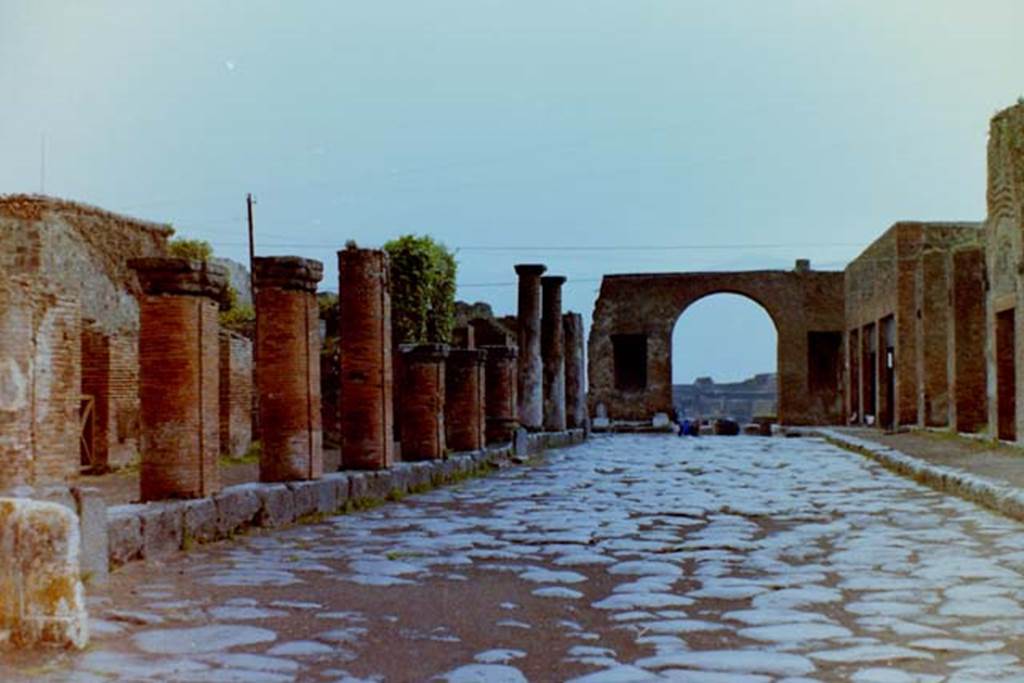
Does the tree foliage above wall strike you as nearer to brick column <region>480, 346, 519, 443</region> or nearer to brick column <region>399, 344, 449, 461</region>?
brick column <region>480, 346, 519, 443</region>

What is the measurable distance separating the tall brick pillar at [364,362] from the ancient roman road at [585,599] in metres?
1.29

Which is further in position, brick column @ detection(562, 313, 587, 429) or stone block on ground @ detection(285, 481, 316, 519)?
brick column @ detection(562, 313, 587, 429)

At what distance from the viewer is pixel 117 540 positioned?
6.52 metres

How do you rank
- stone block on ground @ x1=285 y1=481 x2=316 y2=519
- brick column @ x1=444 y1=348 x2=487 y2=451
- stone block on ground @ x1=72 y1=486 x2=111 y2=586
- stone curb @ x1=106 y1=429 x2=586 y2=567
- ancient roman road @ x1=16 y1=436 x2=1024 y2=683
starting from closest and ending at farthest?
ancient roman road @ x1=16 y1=436 x2=1024 y2=683 → stone block on ground @ x1=72 y1=486 x2=111 y2=586 → stone curb @ x1=106 y1=429 x2=586 y2=567 → stone block on ground @ x1=285 y1=481 x2=316 y2=519 → brick column @ x1=444 y1=348 x2=487 y2=451

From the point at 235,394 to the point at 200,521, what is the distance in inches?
443

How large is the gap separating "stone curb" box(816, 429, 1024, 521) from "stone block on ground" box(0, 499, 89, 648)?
272 inches

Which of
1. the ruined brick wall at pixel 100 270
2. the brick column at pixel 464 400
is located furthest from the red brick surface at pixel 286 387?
the ruined brick wall at pixel 100 270

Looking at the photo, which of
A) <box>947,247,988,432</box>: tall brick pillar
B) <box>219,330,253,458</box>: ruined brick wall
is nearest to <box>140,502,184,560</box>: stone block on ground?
<box>219,330,253,458</box>: ruined brick wall

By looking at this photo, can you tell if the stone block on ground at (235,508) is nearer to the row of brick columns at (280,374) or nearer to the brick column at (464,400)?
the row of brick columns at (280,374)

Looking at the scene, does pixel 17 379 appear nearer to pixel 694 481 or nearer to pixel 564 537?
pixel 564 537

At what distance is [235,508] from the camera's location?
810cm

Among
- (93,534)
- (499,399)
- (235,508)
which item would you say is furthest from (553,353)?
(93,534)

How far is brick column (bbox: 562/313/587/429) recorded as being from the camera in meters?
25.7

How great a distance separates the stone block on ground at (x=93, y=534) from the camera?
6.04m
